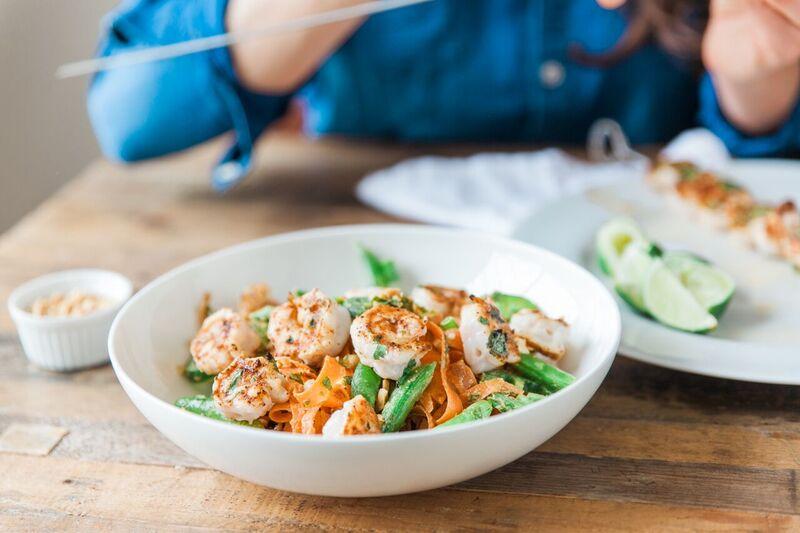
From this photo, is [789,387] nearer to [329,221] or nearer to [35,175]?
[329,221]

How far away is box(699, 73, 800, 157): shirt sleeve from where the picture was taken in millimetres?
1811

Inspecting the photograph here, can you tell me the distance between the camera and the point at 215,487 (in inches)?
34.4

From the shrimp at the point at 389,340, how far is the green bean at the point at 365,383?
0.01 metres

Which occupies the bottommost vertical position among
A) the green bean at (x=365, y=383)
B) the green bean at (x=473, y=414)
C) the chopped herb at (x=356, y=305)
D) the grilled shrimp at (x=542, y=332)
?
the grilled shrimp at (x=542, y=332)

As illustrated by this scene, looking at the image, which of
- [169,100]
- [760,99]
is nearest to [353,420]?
[169,100]

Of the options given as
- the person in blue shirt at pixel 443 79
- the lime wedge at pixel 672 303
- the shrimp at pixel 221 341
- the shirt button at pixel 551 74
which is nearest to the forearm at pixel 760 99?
the person in blue shirt at pixel 443 79

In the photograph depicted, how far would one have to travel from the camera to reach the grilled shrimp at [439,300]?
99cm

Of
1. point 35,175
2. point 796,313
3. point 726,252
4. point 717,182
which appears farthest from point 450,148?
point 35,175

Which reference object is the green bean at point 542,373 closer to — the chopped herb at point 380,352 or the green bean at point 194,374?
the chopped herb at point 380,352

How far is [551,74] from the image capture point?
2037mm

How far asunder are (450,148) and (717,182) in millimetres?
717

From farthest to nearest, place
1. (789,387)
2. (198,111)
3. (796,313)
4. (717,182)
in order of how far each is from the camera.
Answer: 1. (198,111)
2. (717,182)
3. (796,313)
4. (789,387)

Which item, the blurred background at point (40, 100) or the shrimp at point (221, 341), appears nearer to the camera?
the shrimp at point (221, 341)

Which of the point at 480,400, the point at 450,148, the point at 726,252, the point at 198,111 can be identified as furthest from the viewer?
the point at 450,148
